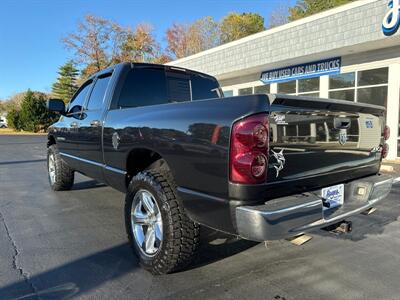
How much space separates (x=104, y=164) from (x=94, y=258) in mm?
1186

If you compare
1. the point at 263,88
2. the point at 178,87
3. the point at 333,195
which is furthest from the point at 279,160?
the point at 263,88

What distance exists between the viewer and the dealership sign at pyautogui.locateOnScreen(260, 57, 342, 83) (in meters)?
13.0

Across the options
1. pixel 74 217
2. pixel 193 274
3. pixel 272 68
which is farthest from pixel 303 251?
pixel 272 68

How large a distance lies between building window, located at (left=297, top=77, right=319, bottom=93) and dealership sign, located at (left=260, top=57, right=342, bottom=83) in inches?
8.2

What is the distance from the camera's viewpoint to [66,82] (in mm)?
65125

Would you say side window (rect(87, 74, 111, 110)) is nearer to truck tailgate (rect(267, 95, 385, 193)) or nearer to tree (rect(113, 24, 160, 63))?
truck tailgate (rect(267, 95, 385, 193))

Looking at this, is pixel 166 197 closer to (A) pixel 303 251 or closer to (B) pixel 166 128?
(B) pixel 166 128

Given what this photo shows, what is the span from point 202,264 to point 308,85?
12.0 metres

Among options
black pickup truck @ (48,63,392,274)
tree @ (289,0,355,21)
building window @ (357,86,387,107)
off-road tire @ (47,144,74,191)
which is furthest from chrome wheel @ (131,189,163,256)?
tree @ (289,0,355,21)

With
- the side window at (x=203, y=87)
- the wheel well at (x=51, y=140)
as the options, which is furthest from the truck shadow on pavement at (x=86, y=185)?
the side window at (x=203, y=87)

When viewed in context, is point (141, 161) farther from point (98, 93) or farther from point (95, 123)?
point (98, 93)

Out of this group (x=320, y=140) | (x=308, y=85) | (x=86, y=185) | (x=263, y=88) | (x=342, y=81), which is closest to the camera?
(x=320, y=140)

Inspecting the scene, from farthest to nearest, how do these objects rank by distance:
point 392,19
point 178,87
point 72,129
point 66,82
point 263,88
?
point 66,82 → point 263,88 → point 392,19 → point 72,129 → point 178,87

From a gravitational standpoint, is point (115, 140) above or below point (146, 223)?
above
